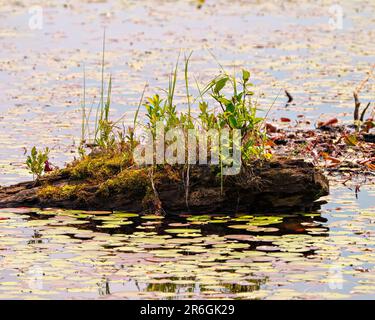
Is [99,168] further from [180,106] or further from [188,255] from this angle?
[180,106]

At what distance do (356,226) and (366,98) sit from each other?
685 centimetres

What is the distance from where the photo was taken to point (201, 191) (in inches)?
367

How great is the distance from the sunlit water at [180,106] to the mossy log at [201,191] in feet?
0.54

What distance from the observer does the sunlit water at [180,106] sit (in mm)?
7340

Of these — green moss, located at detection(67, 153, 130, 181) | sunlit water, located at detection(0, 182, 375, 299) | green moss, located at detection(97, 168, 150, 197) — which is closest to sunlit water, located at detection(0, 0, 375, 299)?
sunlit water, located at detection(0, 182, 375, 299)

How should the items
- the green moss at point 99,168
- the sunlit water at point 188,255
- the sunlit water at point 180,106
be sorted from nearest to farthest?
the sunlit water at point 188,255, the sunlit water at point 180,106, the green moss at point 99,168

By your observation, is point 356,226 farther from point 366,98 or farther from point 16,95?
point 16,95

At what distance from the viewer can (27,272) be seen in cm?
750

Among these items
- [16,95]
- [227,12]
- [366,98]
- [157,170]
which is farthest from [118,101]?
[227,12]

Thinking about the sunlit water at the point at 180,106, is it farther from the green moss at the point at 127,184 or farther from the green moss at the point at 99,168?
the green moss at the point at 99,168

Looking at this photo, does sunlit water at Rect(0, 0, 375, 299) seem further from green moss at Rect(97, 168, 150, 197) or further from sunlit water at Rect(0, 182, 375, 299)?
green moss at Rect(97, 168, 150, 197)

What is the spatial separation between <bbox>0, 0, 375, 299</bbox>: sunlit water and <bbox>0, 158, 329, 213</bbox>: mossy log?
164 mm

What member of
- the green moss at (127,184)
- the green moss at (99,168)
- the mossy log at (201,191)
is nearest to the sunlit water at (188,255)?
the mossy log at (201,191)

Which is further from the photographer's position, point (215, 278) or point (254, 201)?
point (254, 201)
